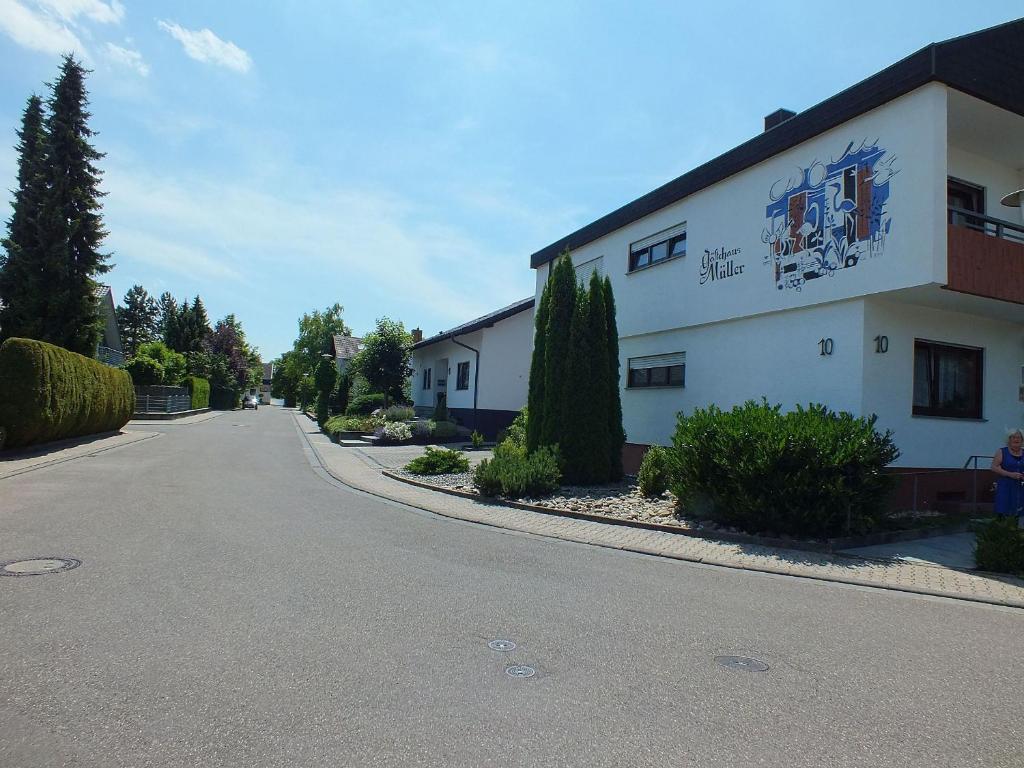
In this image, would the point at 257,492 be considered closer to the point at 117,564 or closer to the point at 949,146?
the point at 117,564

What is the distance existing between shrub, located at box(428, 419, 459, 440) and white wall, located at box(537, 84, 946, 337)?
9.56 metres

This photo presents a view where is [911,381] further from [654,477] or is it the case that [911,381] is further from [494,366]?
[494,366]

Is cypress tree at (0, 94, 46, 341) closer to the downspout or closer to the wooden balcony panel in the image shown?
the downspout

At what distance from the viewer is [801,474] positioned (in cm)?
829

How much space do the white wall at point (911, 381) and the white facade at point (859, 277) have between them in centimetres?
3

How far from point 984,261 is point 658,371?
681 centimetres

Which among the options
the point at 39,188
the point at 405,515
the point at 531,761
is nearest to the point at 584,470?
the point at 405,515

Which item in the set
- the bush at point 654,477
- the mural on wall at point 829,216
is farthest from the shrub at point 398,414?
the mural on wall at point 829,216

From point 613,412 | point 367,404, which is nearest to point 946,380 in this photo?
point 613,412

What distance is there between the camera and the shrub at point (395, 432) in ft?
78.4

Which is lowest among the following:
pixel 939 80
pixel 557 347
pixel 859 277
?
pixel 557 347

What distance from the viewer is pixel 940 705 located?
3.78 metres

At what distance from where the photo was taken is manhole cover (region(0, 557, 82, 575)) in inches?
232

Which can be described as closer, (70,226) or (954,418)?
(954,418)
